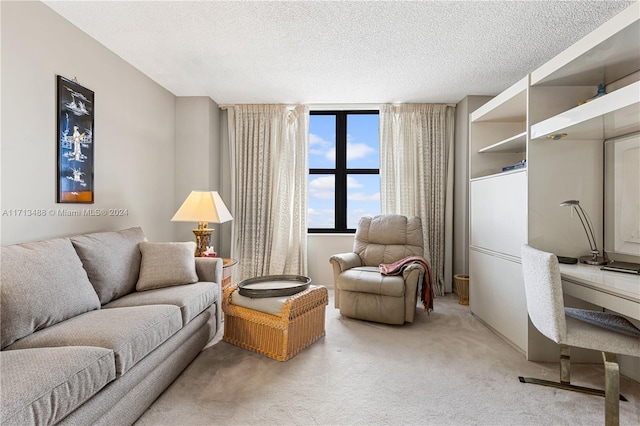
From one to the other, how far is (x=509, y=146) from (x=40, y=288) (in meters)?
3.59

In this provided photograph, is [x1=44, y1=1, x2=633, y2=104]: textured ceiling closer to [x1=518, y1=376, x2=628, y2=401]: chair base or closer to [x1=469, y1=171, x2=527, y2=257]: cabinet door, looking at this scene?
[x1=469, y1=171, x2=527, y2=257]: cabinet door

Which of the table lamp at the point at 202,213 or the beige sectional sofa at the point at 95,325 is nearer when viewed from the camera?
the beige sectional sofa at the point at 95,325

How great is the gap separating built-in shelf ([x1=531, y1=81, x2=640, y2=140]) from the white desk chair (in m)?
0.82

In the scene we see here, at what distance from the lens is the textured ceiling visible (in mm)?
2318

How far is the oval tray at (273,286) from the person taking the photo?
8.30 feet

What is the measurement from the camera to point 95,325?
172cm

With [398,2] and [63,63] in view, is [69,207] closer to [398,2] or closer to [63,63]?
[63,63]

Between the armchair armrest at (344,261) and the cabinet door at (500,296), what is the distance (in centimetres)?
117

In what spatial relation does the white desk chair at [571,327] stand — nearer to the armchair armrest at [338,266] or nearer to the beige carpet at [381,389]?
the beige carpet at [381,389]

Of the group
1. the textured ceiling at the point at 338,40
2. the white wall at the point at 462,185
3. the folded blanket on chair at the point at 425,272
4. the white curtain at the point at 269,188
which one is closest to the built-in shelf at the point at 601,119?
the textured ceiling at the point at 338,40

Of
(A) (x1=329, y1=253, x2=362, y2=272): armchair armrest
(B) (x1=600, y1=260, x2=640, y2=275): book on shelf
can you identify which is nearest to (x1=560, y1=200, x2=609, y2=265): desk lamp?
(B) (x1=600, y1=260, x2=640, y2=275): book on shelf

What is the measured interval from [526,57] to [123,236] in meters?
3.73

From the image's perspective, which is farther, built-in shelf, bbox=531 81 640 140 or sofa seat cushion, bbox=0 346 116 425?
built-in shelf, bbox=531 81 640 140

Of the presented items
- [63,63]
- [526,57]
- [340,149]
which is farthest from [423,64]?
[63,63]
